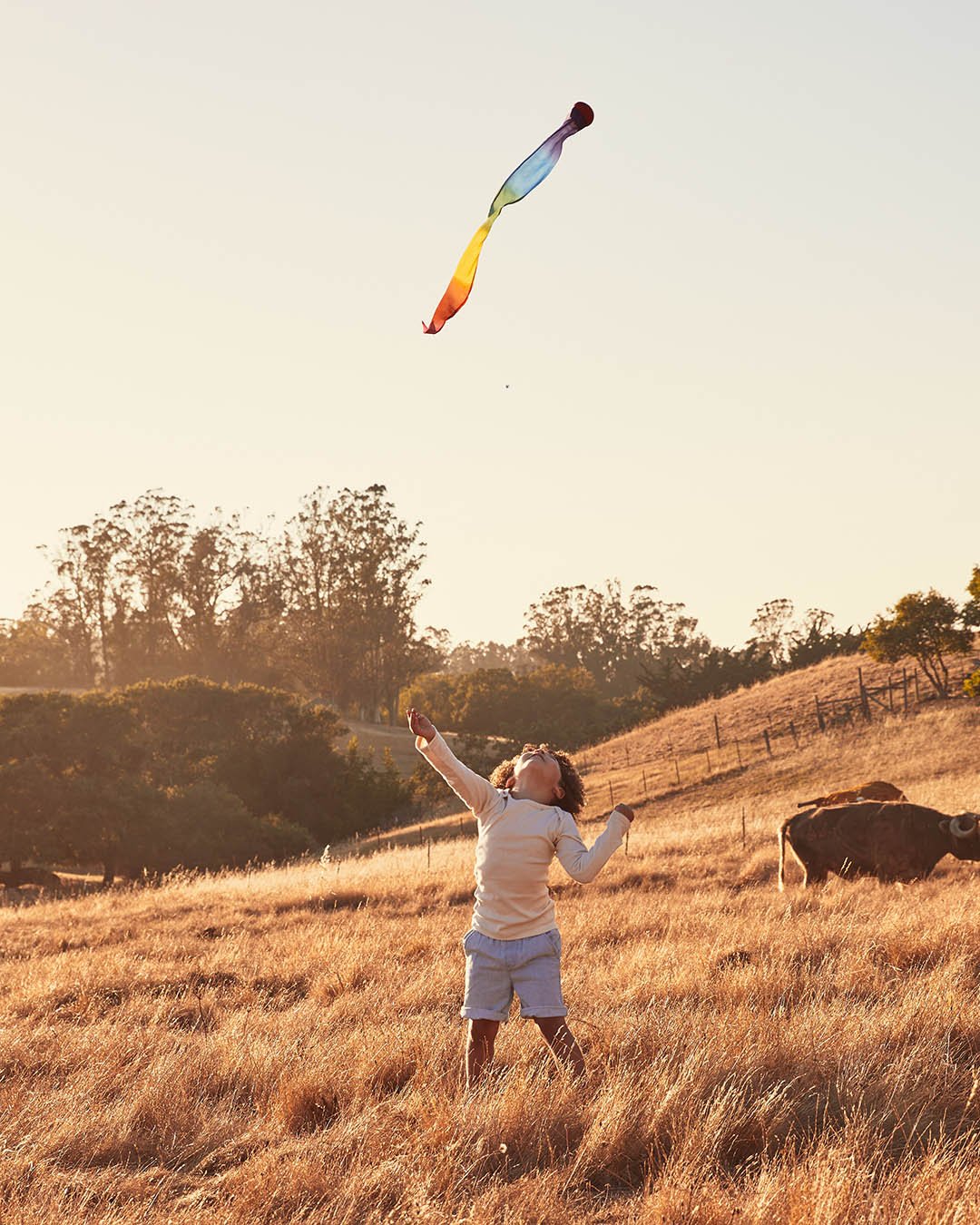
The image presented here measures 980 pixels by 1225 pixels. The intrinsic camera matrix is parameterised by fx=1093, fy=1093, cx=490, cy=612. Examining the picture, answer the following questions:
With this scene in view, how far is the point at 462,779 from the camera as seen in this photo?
501cm

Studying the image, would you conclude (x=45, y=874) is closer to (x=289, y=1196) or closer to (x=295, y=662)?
(x=289, y=1196)

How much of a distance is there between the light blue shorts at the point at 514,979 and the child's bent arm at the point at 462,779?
0.62 meters

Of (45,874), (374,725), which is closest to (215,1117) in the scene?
(45,874)

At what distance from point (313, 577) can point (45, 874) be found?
46.9m

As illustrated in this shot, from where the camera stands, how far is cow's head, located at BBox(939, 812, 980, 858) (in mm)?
12641

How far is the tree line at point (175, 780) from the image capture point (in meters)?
34.6

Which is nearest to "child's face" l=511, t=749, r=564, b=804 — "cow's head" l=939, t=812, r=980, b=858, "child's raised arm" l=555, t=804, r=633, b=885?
"child's raised arm" l=555, t=804, r=633, b=885

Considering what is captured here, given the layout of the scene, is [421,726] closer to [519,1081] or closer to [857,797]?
[519,1081]

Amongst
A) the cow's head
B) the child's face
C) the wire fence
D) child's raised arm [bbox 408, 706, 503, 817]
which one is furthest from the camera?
the wire fence

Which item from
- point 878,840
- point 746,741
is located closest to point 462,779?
point 878,840

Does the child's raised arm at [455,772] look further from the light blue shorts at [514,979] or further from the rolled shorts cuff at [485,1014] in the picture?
the rolled shorts cuff at [485,1014]

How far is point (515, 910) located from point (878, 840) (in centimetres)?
926

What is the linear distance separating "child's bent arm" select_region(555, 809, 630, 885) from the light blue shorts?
1.25 feet

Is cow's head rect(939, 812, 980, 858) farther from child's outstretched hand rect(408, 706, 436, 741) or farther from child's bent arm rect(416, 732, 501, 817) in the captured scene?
child's outstretched hand rect(408, 706, 436, 741)
